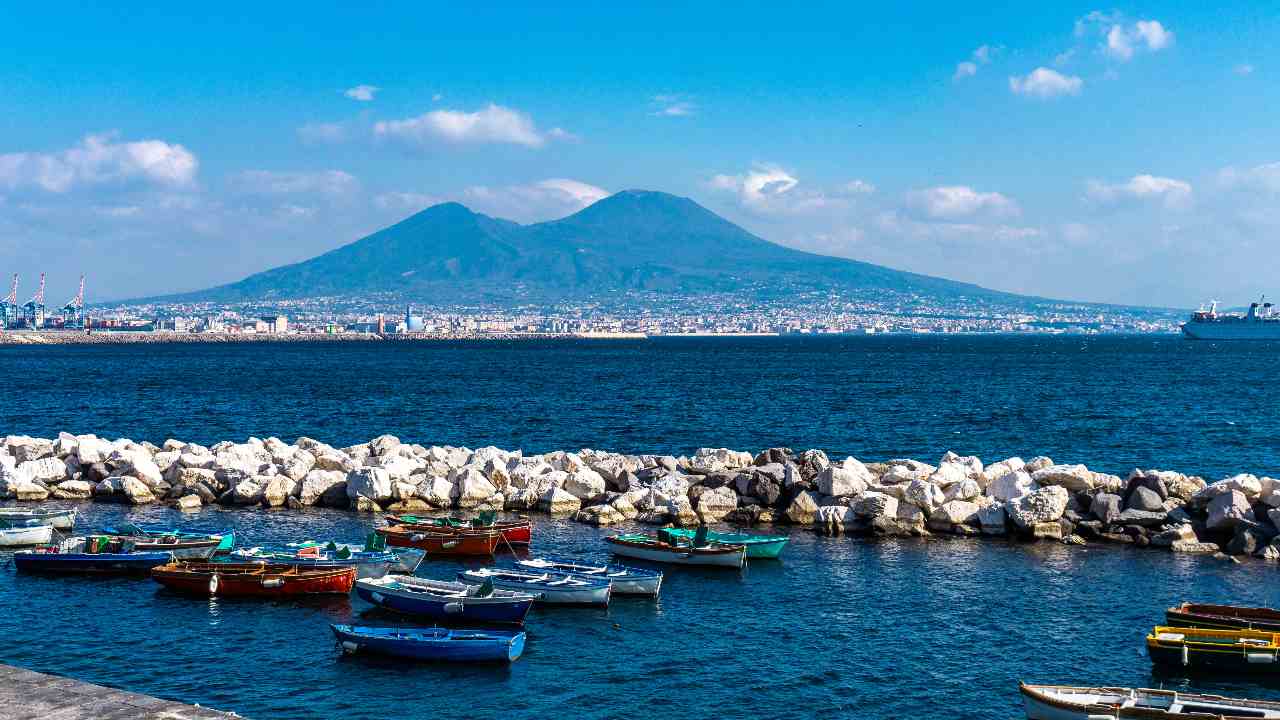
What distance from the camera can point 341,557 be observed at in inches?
871

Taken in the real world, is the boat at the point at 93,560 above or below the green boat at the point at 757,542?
below

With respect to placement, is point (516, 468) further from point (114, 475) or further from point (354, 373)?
point (354, 373)

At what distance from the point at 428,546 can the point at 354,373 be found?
84.8m

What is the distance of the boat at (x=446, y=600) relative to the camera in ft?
62.0

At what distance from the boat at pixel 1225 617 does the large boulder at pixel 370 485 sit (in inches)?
737

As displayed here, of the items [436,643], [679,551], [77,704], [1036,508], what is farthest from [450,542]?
[1036,508]

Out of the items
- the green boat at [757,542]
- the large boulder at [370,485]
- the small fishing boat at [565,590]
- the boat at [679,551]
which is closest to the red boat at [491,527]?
the boat at [679,551]

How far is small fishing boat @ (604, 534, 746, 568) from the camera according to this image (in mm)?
23250

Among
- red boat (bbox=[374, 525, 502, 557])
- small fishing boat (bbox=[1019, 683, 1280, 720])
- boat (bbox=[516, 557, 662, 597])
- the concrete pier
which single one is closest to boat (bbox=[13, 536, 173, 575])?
red boat (bbox=[374, 525, 502, 557])

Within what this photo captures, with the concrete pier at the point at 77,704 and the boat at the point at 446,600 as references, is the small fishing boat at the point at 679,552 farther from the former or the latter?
the concrete pier at the point at 77,704

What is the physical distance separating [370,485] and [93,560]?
8.02 m

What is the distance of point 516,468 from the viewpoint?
30969 millimetres

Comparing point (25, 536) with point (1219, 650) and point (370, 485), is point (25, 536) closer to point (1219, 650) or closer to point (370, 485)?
point (370, 485)

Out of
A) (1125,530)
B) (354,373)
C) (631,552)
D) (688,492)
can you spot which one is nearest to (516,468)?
(688,492)
